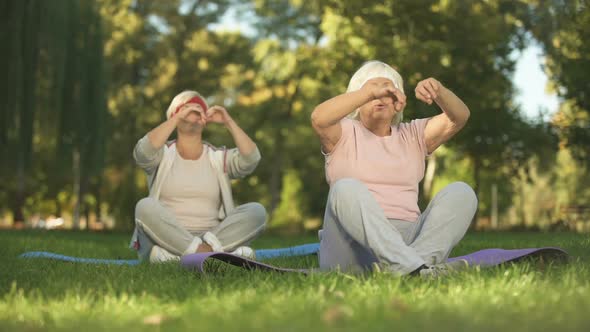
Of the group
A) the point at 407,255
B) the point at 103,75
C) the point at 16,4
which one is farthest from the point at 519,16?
the point at 407,255

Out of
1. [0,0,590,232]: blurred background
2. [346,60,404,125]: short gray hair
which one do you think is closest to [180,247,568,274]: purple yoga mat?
[346,60,404,125]: short gray hair

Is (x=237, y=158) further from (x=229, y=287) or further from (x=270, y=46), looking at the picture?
(x=270, y=46)

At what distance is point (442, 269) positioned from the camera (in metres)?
4.15

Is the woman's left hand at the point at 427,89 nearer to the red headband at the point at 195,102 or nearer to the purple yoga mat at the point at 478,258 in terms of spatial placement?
the purple yoga mat at the point at 478,258

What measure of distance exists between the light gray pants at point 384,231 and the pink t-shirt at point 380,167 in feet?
0.39

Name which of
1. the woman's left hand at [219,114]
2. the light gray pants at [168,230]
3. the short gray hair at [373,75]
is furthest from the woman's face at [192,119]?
the short gray hair at [373,75]

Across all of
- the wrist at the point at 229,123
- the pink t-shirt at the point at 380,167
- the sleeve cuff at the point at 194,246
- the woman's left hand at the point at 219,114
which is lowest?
the sleeve cuff at the point at 194,246

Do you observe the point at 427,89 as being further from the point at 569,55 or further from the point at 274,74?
the point at 274,74

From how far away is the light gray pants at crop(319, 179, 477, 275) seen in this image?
404 centimetres

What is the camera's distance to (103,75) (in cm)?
1831

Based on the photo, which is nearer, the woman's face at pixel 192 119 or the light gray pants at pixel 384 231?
the light gray pants at pixel 384 231

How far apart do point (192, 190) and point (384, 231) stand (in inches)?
118

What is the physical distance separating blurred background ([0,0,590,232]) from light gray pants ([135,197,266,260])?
9949 millimetres

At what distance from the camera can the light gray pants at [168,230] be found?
249 inches
